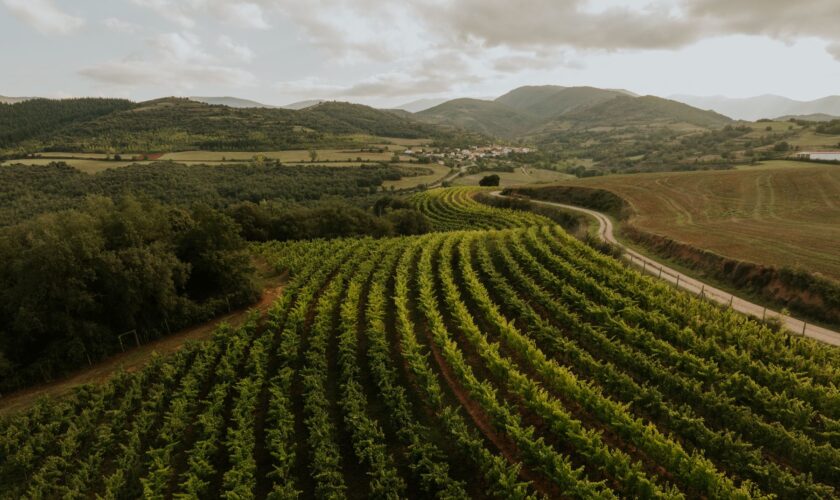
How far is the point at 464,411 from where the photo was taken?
19859 mm

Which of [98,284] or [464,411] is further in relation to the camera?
[98,284]

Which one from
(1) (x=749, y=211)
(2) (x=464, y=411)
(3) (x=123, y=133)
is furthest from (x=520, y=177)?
(3) (x=123, y=133)

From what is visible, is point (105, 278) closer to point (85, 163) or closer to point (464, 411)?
point (464, 411)

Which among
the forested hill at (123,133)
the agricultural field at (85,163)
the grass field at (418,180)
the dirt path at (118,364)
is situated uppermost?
the forested hill at (123,133)

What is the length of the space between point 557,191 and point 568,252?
4834cm

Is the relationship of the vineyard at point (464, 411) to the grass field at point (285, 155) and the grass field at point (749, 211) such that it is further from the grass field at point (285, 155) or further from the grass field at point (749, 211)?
the grass field at point (285, 155)

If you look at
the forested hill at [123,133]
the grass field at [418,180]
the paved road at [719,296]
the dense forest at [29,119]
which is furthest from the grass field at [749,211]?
the dense forest at [29,119]

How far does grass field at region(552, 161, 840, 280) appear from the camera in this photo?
37125 millimetres

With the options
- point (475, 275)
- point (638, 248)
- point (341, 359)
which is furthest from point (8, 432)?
point (638, 248)

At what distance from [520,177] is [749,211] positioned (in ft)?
334

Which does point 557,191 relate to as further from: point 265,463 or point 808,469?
point 265,463

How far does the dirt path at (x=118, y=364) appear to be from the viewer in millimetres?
24219

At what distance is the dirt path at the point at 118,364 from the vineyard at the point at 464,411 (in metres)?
2.73

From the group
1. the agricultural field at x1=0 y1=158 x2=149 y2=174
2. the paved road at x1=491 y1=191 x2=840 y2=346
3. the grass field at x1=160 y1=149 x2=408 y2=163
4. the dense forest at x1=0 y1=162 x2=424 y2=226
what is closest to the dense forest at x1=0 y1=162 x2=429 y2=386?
the paved road at x1=491 y1=191 x2=840 y2=346
